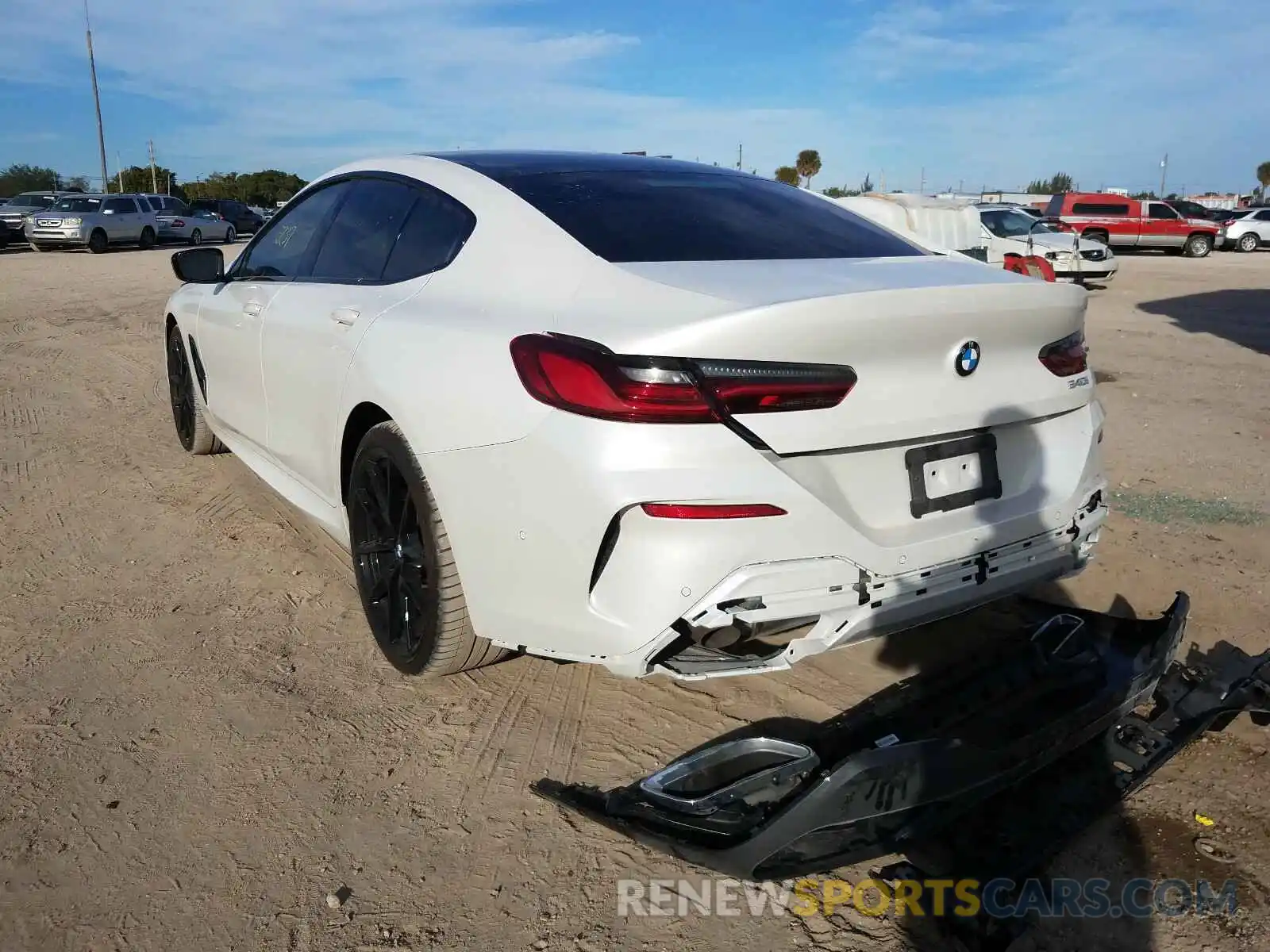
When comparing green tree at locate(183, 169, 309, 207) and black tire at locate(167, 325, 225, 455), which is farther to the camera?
green tree at locate(183, 169, 309, 207)

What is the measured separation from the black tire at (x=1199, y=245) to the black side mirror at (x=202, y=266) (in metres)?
30.8

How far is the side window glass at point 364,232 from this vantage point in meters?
3.32

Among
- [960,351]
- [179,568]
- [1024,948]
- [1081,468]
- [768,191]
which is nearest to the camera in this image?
[1024,948]

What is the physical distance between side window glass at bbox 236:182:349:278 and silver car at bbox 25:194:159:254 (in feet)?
78.1

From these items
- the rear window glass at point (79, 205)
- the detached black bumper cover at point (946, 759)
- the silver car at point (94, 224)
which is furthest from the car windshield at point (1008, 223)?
the rear window glass at point (79, 205)

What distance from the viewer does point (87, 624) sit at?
351 cm

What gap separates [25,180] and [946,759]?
232 feet

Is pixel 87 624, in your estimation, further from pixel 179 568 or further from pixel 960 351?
pixel 960 351

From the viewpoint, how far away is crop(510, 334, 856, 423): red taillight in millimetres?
2150

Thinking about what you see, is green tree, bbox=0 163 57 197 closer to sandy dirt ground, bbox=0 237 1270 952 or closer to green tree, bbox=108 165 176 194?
green tree, bbox=108 165 176 194

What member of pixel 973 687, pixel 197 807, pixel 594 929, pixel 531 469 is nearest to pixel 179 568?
pixel 197 807

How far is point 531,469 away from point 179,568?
2.35 meters

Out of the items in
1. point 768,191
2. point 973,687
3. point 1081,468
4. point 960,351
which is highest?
point 768,191

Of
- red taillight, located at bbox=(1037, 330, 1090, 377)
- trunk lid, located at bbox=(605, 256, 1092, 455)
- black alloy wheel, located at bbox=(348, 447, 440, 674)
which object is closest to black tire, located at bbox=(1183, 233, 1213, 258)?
red taillight, located at bbox=(1037, 330, 1090, 377)
